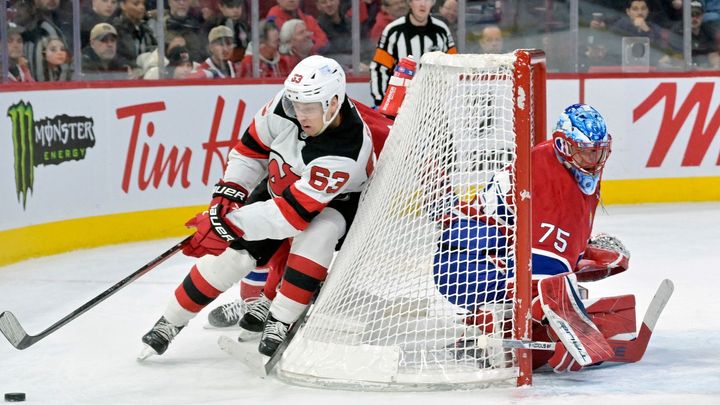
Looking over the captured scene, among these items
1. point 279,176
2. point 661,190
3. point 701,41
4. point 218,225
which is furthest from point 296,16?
point 218,225

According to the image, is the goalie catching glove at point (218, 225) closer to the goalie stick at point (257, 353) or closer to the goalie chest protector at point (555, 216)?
the goalie stick at point (257, 353)

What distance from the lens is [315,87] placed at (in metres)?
3.40

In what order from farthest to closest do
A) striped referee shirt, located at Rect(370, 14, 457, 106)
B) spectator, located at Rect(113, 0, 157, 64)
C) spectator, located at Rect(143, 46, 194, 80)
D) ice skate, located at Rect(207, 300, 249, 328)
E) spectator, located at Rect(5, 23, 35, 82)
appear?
striped referee shirt, located at Rect(370, 14, 457, 106) < spectator, located at Rect(143, 46, 194, 80) < spectator, located at Rect(113, 0, 157, 64) < spectator, located at Rect(5, 23, 35, 82) < ice skate, located at Rect(207, 300, 249, 328)

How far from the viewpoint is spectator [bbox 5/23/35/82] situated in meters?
5.82

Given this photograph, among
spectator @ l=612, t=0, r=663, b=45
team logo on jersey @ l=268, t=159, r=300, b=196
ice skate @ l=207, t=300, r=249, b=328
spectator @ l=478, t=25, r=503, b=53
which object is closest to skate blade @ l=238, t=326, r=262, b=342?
ice skate @ l=207, t=300, r=249, b=328

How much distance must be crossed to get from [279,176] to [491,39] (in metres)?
4.14

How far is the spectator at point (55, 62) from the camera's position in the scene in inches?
235

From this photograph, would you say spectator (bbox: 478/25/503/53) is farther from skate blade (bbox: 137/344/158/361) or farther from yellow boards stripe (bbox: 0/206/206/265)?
skate blade (bbox: 137/344/158/361)

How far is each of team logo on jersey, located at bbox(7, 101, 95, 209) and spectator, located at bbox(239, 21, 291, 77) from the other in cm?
117

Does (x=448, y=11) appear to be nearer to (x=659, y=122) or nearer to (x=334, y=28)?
(x=334, y=28)

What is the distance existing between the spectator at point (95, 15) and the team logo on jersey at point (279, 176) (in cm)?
280

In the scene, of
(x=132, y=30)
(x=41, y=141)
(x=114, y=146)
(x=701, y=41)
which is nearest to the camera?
(x=41, y=141)

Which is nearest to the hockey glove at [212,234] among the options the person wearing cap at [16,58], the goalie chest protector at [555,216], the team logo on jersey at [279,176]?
the team logo on jersey at [279,176]

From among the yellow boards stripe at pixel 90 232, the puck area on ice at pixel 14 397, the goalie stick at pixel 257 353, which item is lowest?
the yellow boards stripe at pixel 90 232
